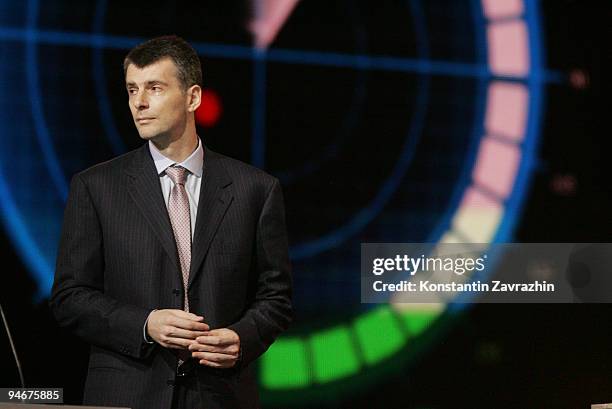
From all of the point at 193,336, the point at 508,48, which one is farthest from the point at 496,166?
the point at 193,336

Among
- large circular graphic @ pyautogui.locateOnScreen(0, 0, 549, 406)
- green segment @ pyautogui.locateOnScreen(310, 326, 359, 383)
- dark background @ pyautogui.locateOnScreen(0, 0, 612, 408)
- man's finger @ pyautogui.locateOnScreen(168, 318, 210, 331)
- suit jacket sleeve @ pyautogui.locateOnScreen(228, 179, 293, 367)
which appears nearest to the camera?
man's finger @ pyautogui.locateOnScreen(168, 318, 210, 331)

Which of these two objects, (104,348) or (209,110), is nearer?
(104,348)

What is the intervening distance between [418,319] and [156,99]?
69.0 inches

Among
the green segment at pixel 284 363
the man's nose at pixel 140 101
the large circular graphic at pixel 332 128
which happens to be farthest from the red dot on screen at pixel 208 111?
the man's nose at pixel 140 101

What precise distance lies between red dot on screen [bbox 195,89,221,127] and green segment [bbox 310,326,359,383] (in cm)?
100

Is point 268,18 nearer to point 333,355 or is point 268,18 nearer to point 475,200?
point 475,200

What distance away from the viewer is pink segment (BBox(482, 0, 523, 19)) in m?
4.00

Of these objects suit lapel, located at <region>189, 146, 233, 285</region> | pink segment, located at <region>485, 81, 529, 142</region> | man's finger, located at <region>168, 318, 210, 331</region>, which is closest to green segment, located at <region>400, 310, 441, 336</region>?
pink segment, located at <region>485, 81, 529, 142</region>

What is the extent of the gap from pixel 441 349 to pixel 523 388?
0.42 m

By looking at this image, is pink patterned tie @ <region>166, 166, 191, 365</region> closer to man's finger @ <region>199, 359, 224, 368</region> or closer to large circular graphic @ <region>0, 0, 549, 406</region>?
man's finger @ <region>199, 359, 224, 368</region>

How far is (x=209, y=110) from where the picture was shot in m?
3.81

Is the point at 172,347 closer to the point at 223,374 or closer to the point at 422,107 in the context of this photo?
the point at 223,374

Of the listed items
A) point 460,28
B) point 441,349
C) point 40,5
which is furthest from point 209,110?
point 441,349

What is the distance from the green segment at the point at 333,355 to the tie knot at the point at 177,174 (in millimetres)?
1371
